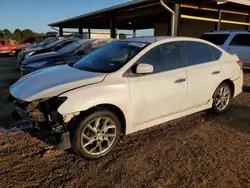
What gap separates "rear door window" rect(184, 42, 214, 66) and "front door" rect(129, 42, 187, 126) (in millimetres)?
183

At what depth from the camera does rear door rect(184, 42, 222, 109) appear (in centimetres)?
420

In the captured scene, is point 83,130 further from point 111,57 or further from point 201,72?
point 201,72

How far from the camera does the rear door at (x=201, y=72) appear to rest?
165 inches

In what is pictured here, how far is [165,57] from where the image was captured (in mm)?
3941

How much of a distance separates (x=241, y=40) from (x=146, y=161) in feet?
29.6

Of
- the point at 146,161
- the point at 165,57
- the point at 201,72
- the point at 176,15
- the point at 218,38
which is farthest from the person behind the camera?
the point at 176,15

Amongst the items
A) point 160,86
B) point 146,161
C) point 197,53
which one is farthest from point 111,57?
point 146,161

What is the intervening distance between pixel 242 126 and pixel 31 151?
143 inches

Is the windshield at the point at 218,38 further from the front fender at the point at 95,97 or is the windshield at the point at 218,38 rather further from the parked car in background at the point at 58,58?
the front fender at the point at 95,97

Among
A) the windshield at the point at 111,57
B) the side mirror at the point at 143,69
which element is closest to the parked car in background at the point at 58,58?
the windshield at the point at 111,57

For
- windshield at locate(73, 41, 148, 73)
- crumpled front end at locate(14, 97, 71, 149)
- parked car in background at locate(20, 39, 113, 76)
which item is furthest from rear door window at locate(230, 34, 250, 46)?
crumpled front end at locate(14, 97, 71, 149)

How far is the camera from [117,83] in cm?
334

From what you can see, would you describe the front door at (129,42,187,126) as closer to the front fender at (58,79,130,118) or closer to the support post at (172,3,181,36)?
the front fender at (58,79,130,118)

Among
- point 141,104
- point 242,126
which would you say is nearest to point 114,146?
point 141,104
